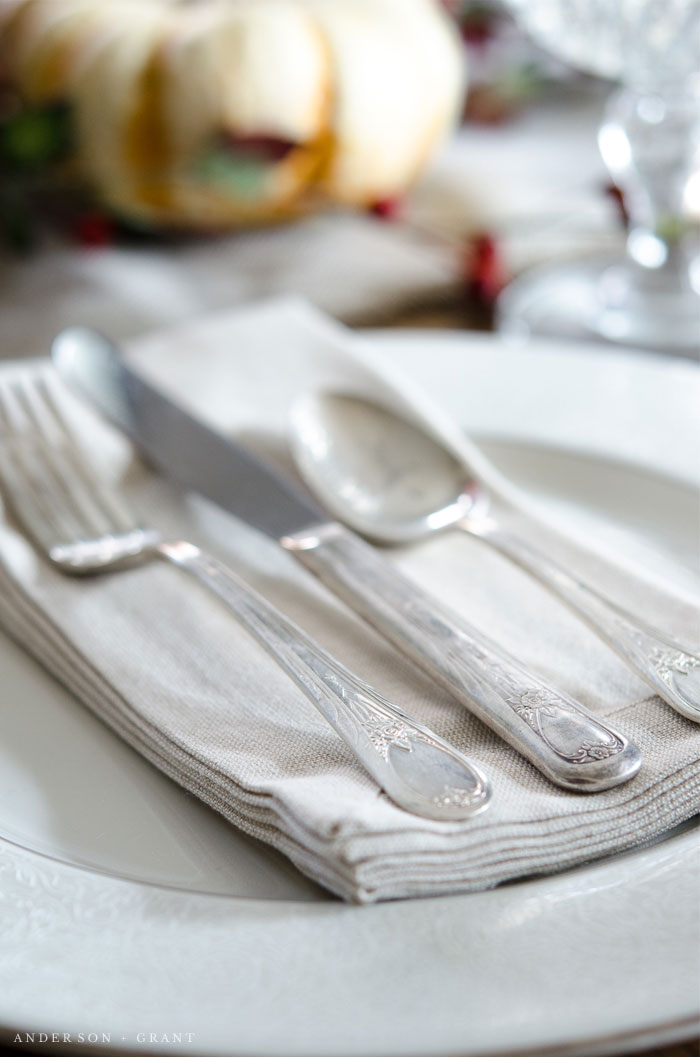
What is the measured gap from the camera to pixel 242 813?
0.31 meters

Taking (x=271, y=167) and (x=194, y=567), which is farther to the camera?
(x=271, y=167)

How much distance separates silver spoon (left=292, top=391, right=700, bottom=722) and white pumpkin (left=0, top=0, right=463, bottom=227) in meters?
0.33

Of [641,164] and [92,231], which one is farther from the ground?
→ [641,164]

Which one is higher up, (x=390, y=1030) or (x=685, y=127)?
(x=685, y=127)

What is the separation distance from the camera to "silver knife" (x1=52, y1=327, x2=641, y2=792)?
32cm

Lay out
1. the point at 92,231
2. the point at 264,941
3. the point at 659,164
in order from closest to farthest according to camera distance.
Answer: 1. the point at 264,941
2. the point at 659,164
3. the point at 92,231

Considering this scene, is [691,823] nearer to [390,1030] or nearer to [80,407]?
[390,1030]

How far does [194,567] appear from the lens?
0.43 metres

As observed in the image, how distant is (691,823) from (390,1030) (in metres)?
0.12

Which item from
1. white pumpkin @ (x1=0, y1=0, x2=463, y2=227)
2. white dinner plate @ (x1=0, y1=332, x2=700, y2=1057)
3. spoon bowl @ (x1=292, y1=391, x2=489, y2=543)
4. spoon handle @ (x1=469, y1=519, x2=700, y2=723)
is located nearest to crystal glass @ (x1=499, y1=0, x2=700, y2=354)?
white pumpkin @ (x1=0, y1=0, x2=463, y2=227)

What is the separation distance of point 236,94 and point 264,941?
66 centimetres

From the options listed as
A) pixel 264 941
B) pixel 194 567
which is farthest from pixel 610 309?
pixel 264 941

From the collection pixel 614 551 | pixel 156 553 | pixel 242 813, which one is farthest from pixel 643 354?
pixel 242 813

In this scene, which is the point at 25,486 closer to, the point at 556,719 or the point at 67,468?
the point at 67,468
